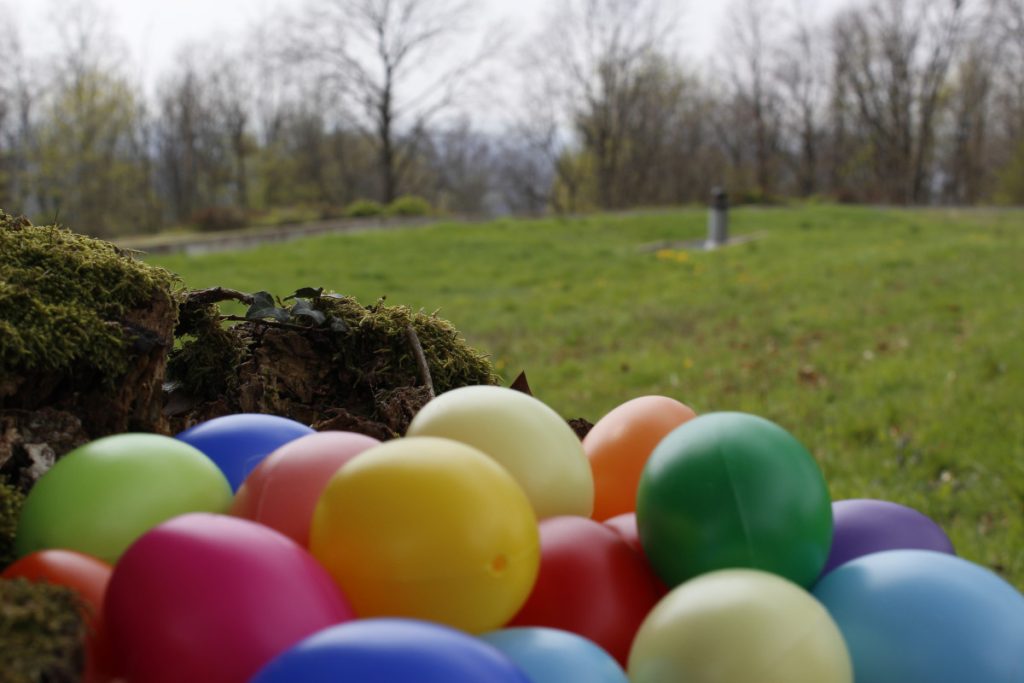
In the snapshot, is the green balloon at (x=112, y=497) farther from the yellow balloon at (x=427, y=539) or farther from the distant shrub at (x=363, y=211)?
the distant shrub at (x=363, y=211)

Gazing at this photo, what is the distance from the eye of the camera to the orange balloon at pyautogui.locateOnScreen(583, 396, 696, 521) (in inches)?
50.4

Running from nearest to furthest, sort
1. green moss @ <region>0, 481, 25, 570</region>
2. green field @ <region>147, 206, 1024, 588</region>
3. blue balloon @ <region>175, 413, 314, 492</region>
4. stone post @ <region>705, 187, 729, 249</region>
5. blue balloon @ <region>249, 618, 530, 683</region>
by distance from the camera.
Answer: blue balloon @ <region>249, 618, 530, 683</region>
green moss @ <region>0, 481, 25, 570</region>
blue balloon @ <region>175, 413, 314, 492</region>
green field @ <region>147, 206, 1024, 588</region>
stone post @ <region>705, 187, 729, 249</region>

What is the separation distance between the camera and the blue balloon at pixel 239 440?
1171mm

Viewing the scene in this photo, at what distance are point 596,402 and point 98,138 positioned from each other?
3705cm

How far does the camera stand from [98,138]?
3866cm

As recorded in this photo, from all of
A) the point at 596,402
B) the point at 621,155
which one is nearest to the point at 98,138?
the point at 621,155

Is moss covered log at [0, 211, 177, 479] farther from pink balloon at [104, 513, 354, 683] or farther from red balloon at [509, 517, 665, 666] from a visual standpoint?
red balloon at [509, 517, 665, 666]

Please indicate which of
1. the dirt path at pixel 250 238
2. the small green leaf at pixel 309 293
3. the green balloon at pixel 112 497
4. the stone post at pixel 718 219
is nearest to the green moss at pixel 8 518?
the green balloon at pixel 112 497

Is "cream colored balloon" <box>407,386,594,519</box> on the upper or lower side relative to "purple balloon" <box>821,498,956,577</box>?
upper

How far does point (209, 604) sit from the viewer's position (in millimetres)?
719

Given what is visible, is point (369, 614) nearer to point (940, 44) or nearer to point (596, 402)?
point (596, 402)

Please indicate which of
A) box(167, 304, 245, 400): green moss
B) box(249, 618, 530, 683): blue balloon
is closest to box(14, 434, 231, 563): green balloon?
box(249, 618, 530, 683): blue balloon

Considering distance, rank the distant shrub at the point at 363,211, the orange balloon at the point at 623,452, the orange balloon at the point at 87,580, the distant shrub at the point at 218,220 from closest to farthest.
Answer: the orange balloon at the point at 87,580 < the orange balloon at the point at 623,452 < the distant shrub at the point at 218,220 < the distant shrub at the point at 363,211

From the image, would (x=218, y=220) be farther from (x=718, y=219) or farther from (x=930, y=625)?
(x=930, y=625)
